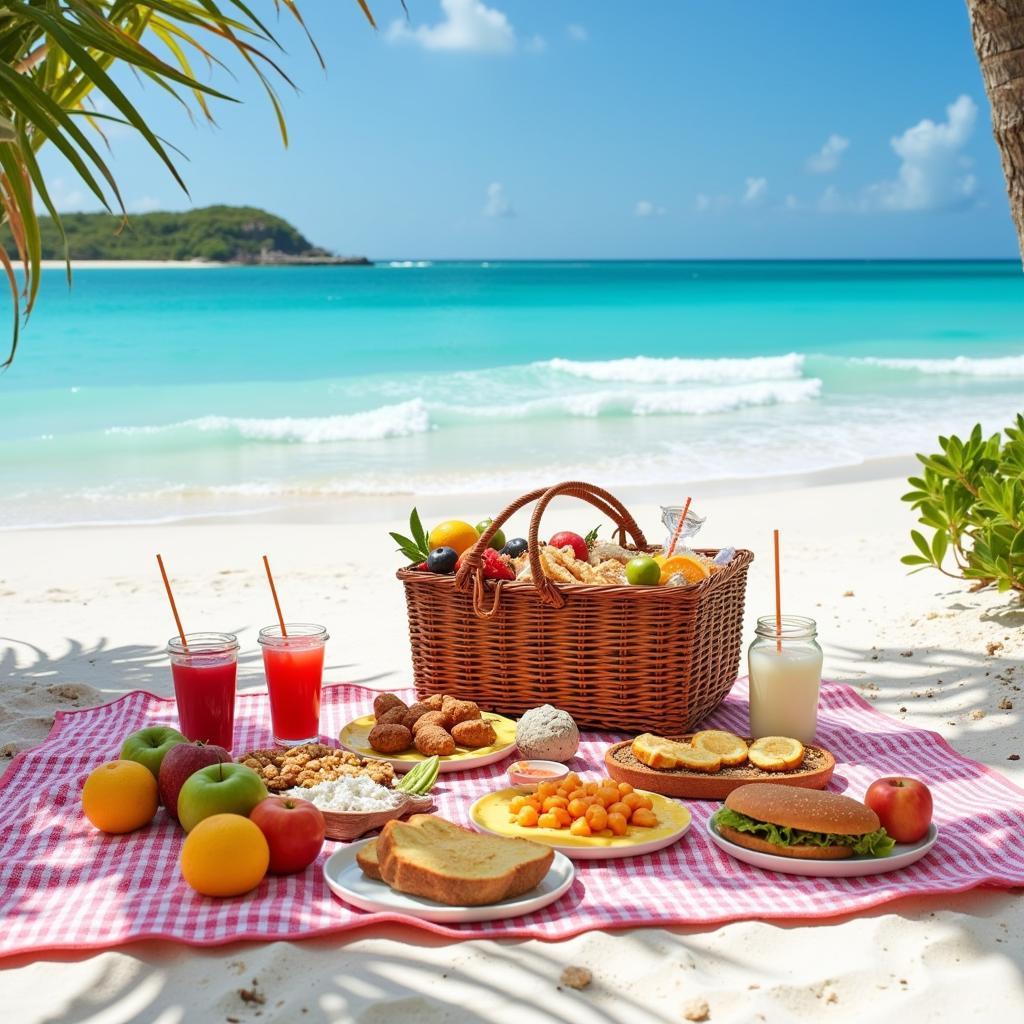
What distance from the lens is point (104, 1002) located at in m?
2.14

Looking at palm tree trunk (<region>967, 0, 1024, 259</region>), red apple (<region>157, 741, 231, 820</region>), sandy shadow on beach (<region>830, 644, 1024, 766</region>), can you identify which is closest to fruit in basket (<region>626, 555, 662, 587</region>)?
sandy shadow on beach (<region>830, 644, 1024, 766</region>)

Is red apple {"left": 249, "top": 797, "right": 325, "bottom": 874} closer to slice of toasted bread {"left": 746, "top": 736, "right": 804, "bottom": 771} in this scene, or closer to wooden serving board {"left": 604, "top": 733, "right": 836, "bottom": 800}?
wooden serving board {"left": 604, "top": 733, "right": 836, "bottom": 800}

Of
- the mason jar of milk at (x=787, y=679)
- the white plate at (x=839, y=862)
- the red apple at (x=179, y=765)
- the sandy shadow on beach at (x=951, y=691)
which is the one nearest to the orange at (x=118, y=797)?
the red apple at (x=179, y=765)

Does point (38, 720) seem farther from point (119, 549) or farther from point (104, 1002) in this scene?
point (119, 549)

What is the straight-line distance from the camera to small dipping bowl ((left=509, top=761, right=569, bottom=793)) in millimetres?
3002

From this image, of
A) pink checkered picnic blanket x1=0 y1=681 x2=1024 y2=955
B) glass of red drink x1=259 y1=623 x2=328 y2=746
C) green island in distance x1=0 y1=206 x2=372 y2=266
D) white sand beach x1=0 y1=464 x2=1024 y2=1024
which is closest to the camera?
white sand beach x1=0 y1=464 x2=1024 y2=1024

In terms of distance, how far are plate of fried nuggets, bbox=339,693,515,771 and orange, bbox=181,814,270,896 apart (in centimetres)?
75

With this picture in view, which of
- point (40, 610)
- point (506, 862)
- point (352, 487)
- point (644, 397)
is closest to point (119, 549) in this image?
point (40, 610)

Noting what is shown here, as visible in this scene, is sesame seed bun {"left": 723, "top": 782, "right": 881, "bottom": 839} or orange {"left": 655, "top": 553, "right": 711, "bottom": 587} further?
orange {"left": 655, "top": 553, "right": 711, "bottom": 587}

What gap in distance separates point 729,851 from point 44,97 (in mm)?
2342

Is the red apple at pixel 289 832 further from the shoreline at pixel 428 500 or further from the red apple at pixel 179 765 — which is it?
the shoreline at pixel 428 500

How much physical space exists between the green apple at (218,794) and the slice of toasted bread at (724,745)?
3.84 feet

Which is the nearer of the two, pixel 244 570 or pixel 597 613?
pixel 597 613

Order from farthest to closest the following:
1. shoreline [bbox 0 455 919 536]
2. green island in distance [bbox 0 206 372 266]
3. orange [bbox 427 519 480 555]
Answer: green island in distance [bbox 0 206 372 266] → shoreline [bbox 0 455 919 536] → orange [bbox 427 519 480 555]
